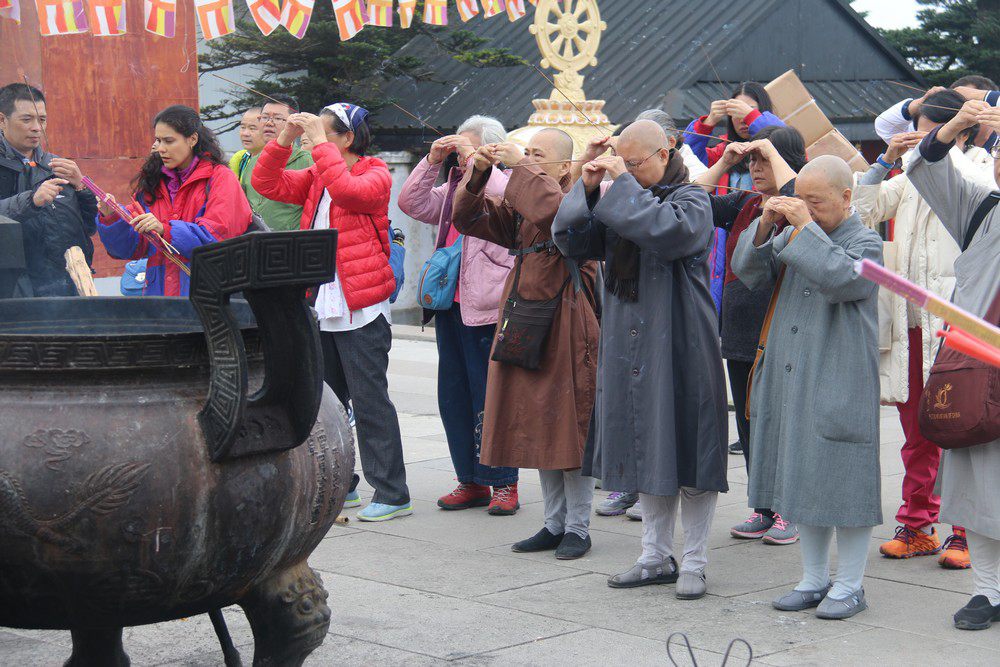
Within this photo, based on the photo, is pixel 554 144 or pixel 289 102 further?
pixel 289 102

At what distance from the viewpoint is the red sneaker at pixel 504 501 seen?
5.87 meters

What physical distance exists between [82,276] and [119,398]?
2616 millimetres

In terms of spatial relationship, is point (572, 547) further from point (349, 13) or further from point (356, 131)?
point (349, 13)

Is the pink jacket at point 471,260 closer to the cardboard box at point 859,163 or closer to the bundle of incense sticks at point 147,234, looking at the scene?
the bundle of incense sticks at point 147,234

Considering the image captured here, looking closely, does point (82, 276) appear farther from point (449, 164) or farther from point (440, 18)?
point (440, 18)

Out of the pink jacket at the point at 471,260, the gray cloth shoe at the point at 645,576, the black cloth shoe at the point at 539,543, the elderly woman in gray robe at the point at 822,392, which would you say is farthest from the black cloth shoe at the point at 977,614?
the pink jacket at the point at 471,260

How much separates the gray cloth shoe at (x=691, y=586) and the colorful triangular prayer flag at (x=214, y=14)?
3.88m

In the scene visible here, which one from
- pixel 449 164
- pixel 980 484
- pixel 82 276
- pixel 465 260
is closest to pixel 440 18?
pixel 449 164

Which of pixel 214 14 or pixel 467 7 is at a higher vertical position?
pixel 467 7

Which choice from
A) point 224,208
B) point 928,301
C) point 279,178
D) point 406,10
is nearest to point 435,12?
point 406,10

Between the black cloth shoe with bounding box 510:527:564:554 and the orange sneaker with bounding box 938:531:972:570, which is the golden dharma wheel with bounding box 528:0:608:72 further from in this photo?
the orange sneaker with bounding box 938:531:972:570

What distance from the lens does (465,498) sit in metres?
6.04

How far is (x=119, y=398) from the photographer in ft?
9.00

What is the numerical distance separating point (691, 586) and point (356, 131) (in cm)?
267
